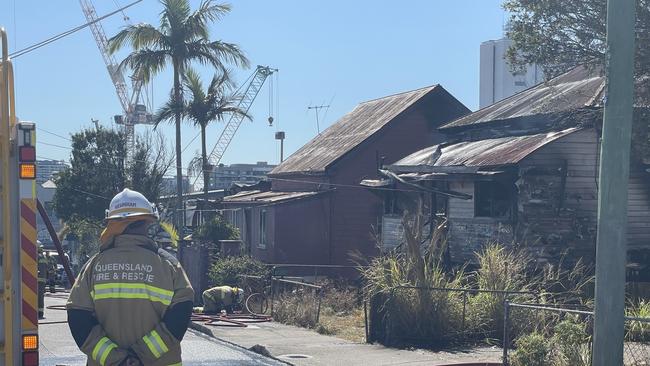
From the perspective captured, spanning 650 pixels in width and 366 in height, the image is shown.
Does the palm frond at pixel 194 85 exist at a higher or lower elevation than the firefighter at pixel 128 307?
higher

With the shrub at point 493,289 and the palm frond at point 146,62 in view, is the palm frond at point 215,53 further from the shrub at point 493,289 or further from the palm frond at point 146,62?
the shrub at point 493,289

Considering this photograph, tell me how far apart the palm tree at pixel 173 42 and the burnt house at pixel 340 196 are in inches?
203

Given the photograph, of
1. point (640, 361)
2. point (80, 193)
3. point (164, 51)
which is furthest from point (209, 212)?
point (640, 361)

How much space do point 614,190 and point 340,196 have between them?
72.6 ft

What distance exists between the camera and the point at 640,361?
10.5m

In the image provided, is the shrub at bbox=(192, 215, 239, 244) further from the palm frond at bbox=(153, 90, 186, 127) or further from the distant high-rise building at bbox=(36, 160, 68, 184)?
the distant high-rise building at bbox=(36, 160, 68, 184)

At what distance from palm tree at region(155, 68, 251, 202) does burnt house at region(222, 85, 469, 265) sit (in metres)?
3.20

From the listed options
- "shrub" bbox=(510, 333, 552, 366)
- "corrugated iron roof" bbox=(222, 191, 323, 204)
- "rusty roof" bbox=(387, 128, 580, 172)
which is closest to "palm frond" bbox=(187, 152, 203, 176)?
"corrugated iron roof" bbox=(222, 191, 323, 204)

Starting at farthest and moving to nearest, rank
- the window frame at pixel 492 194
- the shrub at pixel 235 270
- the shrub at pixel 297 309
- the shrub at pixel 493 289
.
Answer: the shrub at pixel 235 270, the window frame at pixel 492 194, the shrub at pixel 297 309, the shrub at pixel 493 289

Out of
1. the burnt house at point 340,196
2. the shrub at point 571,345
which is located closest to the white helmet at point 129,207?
the shrub at point 571,345

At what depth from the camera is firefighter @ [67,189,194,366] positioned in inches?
Answer: 202

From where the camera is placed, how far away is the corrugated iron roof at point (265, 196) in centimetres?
2906

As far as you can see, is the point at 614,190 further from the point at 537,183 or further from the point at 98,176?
the point at 98,176

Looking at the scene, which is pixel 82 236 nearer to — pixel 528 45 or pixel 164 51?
pixel 164 51
